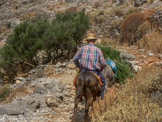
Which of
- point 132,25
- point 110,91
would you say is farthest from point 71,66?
point 132,25

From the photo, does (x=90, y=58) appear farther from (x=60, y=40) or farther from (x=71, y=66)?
(x=60, y=40)

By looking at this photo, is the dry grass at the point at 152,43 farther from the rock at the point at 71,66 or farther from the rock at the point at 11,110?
the rock at the point at 11,110

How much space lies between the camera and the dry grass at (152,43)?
29.5 ft

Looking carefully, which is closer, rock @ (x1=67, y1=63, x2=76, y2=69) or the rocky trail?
the rocky trail

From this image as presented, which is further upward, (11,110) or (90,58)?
(90,58)

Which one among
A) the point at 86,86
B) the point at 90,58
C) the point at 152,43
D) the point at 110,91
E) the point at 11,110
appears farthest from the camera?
the point at 152,43

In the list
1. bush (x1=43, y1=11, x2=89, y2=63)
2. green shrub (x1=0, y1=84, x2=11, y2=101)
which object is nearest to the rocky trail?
green shrub (x1=0, y1=84, x2=11, y2=101)

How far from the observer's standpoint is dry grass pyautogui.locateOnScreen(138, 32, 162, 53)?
29.5 ft

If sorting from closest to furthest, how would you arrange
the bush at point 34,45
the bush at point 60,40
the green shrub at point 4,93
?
the green shrub at point 4,93, the bush at point 60,40, the bush at point 34,45

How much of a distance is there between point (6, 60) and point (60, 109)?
25.6 feet

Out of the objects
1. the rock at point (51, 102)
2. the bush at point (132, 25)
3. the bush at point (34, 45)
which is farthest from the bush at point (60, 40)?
the rock at point (51, 102)

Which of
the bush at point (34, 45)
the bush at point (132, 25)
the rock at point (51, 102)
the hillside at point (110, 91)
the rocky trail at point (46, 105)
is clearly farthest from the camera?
the bush at point (132, 25)

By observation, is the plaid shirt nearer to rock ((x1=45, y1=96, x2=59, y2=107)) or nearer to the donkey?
the donkey

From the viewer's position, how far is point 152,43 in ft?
31.5
